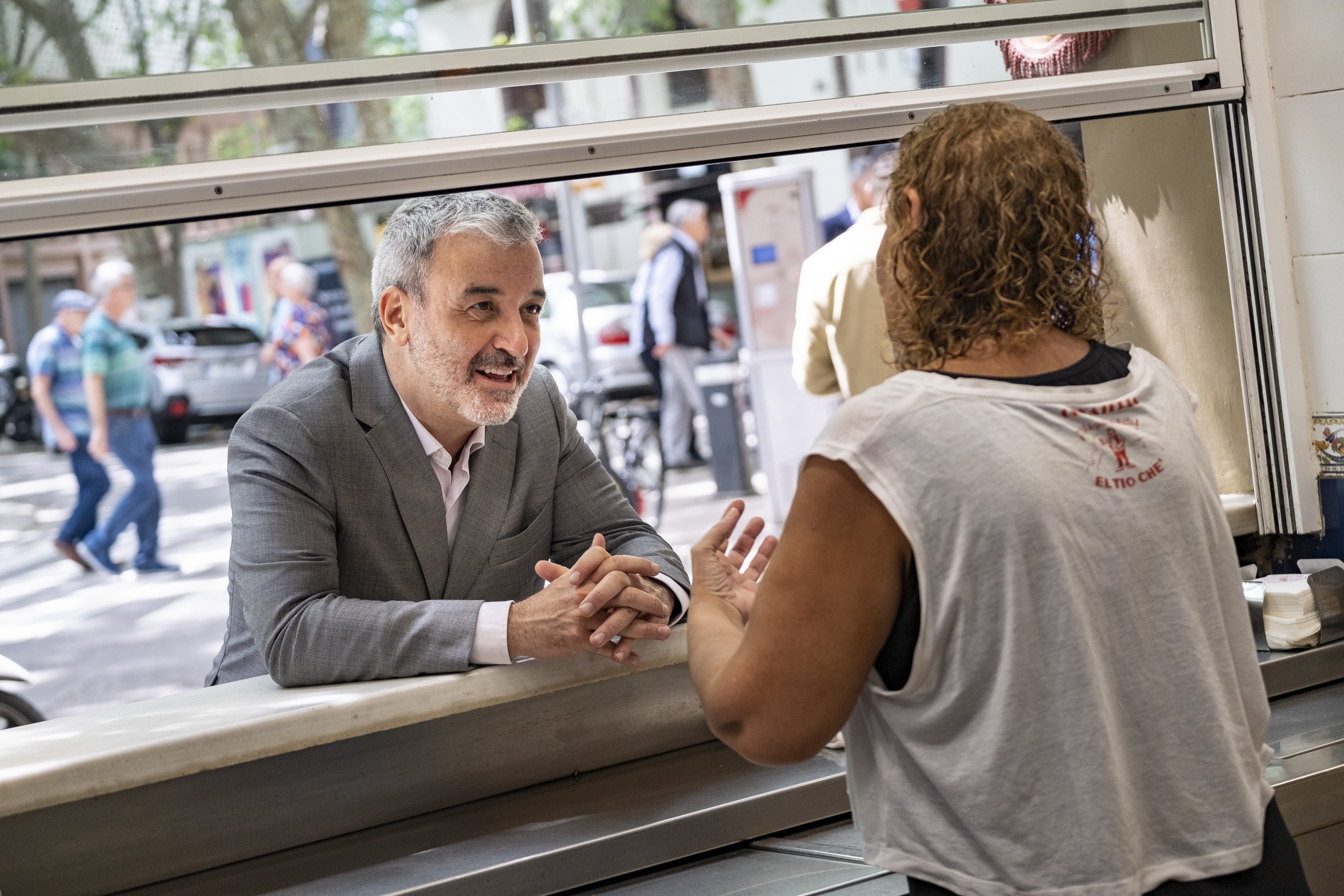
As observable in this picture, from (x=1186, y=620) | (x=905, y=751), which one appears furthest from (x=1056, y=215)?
(x=905, y=751)

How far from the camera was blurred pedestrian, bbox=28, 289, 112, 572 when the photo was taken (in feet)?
25.0

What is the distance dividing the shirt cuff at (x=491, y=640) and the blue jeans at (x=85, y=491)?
250 inches

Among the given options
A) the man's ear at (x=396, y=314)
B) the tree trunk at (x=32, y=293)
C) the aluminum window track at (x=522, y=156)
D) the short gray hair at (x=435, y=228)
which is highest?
the tree trunk at (x=32, y=293)

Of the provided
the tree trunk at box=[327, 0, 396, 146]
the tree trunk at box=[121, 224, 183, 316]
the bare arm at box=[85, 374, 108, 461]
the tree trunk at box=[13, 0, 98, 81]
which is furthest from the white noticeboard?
the tree trunk at box=[121, 224, 183, 316]

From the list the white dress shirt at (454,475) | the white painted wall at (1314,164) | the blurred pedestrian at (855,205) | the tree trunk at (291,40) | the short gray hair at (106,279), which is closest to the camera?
the tree trunk at (291,40)

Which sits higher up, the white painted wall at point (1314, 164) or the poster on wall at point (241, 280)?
the poster on wall at point (241, 280)

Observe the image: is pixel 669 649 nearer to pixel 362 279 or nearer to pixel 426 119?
pixel 426 119

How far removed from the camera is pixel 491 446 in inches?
93.7

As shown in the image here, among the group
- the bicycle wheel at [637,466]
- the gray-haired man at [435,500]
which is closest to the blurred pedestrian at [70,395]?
the bicycle wheel at [637,466]

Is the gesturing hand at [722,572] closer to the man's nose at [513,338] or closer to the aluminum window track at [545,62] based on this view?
the man's nose at [513,338]

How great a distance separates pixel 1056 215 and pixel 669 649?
3.64 ft

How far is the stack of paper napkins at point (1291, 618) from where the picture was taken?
8.39 feet

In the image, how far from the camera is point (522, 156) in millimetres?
2203

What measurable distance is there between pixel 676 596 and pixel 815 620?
1.01 metres
